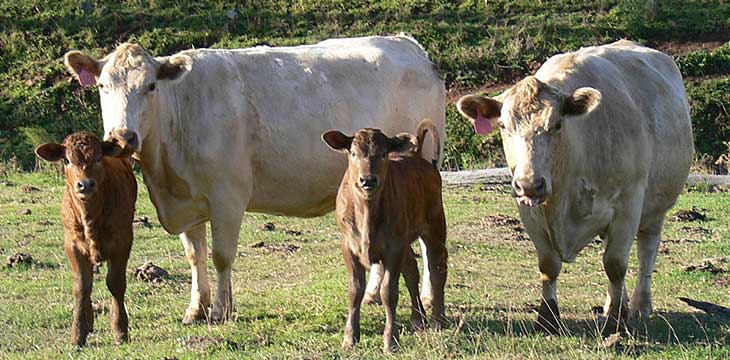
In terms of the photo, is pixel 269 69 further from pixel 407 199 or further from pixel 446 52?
pixel 446 52

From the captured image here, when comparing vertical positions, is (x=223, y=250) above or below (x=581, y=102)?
below

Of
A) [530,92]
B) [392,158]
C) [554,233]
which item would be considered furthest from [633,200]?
[392,158]

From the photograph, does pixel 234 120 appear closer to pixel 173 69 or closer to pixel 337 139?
pixel 173 69

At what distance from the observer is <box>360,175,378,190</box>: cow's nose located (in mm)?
7867

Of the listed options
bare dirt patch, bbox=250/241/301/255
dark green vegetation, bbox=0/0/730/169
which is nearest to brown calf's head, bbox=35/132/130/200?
bare dirt patch, bbox=250/241/301/255

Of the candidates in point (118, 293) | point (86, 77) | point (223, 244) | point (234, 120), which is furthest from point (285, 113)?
point (118, 293)

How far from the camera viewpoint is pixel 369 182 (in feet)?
25.8

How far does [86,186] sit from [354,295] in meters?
2.01

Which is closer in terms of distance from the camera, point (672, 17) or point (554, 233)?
point (554, 233)

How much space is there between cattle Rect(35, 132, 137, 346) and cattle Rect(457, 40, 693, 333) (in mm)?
2602

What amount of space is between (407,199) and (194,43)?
24220 mm

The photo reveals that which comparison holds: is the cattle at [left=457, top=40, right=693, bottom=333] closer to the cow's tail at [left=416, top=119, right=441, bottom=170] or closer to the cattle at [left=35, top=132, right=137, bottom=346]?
the cow's tail at [left=416, top=119, right=441, bottom=170]

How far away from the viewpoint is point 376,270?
11016 millimetres

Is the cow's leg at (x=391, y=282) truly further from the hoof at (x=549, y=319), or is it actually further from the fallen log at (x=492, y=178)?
the fallen log at (x=492, y=178)
